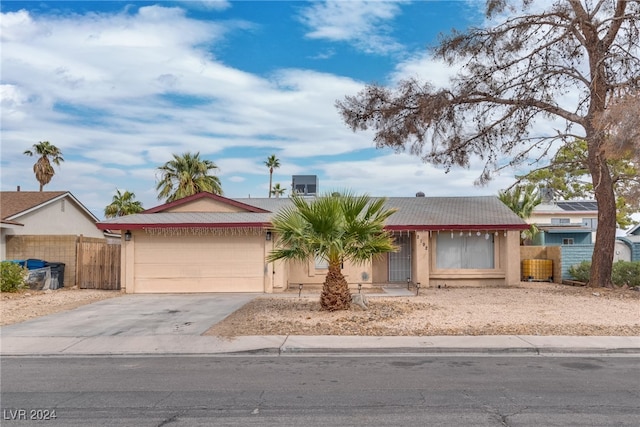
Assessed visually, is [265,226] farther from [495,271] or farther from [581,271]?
[581,271]

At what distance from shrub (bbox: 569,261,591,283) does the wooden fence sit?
18116 millimetres

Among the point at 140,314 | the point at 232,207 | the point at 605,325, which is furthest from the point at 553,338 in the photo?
the point at 232,207

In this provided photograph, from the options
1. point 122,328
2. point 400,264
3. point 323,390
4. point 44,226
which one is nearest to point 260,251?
point 400,264

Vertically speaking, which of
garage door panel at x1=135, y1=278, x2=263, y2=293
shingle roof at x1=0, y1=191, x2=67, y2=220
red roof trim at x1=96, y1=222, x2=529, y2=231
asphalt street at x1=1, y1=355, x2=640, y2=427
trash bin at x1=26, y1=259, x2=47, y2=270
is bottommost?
asphalt street at x1=1, y1=355, x2=640, y2=427

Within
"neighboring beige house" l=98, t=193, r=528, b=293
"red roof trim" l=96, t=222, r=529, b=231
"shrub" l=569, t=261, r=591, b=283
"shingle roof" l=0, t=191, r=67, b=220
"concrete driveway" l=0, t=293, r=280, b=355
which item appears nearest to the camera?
"concrete driveway" l=0, t=293, r=280, b=355

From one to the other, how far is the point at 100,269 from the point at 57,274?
1601 millimetres

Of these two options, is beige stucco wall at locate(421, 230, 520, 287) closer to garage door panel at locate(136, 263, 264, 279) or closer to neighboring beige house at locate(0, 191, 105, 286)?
garage door panel at locate(136, 263, 264, 279)

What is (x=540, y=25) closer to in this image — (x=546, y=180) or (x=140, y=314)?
(x=140, y=314)

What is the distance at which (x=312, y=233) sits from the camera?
13148 mm

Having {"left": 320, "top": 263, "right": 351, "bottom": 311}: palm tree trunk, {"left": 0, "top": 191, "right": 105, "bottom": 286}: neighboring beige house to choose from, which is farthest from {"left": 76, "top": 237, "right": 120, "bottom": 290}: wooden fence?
{"left": 320, "top": 263, "right": 351, "bottom": 311}: palm tree trunk

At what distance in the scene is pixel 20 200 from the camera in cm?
2722

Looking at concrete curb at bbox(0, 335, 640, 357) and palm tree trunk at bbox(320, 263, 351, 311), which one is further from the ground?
palm tree trunk at bbox(320, 263, 351, 311)

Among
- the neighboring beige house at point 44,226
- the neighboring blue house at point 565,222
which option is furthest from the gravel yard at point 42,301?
the neighboring blue house at point 565,222

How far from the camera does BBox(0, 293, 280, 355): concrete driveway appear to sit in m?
10.1
